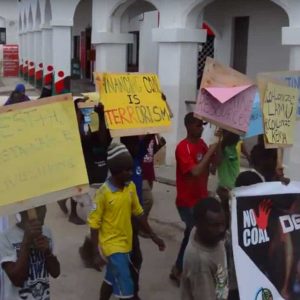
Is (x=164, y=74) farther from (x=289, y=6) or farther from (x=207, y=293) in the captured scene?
(x=207, y=293)

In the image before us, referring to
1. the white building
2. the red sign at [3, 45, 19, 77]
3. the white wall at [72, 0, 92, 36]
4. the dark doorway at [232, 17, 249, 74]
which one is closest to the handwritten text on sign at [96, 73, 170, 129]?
the white building

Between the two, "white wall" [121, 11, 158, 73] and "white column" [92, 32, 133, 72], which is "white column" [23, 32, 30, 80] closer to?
"white wall" [121, 11, 158, 73]

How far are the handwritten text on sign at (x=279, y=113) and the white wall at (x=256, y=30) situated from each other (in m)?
7.45

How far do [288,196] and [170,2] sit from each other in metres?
7.05

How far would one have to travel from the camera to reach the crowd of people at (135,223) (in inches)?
131

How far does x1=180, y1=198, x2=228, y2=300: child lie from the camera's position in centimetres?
331

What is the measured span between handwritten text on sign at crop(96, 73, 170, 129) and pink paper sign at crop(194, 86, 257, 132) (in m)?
1.05

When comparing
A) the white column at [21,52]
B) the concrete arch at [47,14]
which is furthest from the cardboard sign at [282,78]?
the white column at [21,52]

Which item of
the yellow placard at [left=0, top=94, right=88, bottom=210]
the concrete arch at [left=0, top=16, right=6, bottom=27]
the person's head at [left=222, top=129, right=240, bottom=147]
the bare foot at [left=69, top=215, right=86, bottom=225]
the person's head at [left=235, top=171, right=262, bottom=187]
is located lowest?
the bare foot at [left=69, top=215, right=86, bottom=225]

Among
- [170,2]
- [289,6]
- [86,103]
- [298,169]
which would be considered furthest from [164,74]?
[86,103]

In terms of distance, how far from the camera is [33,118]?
3.08m

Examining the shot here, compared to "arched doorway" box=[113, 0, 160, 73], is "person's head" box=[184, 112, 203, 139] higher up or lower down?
lower down

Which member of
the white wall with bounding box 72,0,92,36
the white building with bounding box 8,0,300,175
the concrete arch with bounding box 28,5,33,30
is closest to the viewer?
the white building with bounding box 8,0,300,175

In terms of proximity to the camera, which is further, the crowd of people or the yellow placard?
the crowd of people
